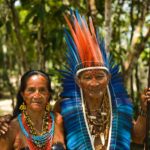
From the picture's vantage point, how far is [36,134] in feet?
10.1

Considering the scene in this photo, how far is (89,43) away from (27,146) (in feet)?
3.12

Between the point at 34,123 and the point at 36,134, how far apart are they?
9 centimetres

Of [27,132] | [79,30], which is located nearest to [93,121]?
[27,132]

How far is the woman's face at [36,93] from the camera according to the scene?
3037 millimetres

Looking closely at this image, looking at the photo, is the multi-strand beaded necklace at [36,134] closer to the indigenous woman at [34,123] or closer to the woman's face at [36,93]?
the indigenous woman at [34,123]

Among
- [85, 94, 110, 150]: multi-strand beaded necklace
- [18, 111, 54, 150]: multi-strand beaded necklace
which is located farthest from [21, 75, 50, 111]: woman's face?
[85, 94, 110, 150]: multi-strand beaded necklace

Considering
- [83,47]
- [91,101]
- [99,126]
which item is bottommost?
[99,126]

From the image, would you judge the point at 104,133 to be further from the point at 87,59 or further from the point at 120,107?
the point at 87,59

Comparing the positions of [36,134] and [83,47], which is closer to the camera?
[36,134]

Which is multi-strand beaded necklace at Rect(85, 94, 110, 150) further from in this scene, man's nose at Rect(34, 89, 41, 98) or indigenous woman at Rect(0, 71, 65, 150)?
man's nose at Rect(34, 89, 41, 98)

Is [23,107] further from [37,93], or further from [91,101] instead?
[91,101]

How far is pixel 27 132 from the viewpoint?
10.1 feet

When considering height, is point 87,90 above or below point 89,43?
below

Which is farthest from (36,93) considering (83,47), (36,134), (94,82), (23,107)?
(83,47)
